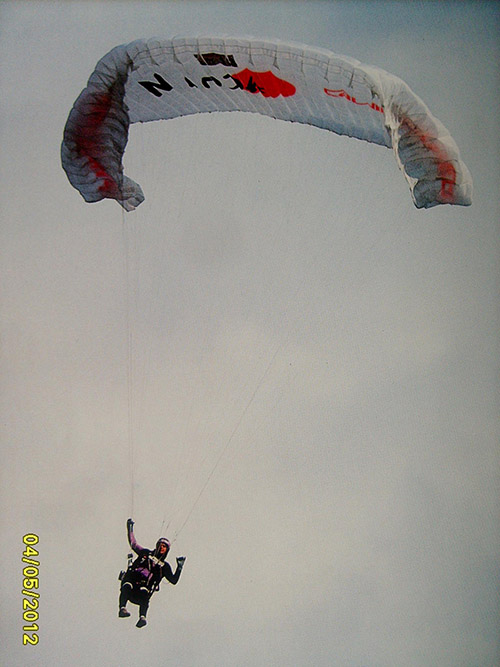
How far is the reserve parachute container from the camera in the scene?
852cm

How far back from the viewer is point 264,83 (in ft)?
29.4

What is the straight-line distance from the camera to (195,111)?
970 centimetres

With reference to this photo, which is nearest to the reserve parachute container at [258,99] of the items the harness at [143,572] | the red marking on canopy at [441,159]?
the red marking on canopy at [441,159]

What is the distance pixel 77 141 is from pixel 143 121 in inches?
33.1

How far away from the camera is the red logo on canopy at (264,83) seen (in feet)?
29.0

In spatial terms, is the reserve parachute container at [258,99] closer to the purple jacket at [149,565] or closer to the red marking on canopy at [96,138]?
the red marking on canopy at [96,138]

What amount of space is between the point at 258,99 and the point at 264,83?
1.20 ft

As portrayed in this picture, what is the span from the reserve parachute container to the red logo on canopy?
0.04 feet

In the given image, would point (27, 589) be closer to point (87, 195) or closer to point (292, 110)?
point (87, 195)

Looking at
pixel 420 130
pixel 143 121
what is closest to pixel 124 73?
pixel 143 121
